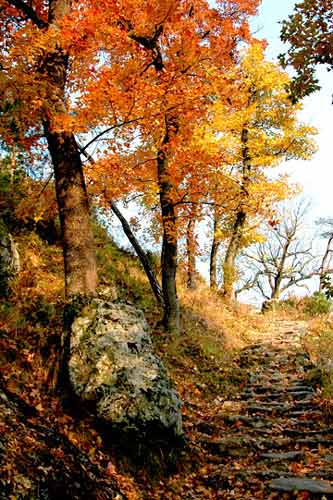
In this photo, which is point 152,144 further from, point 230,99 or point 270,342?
Answer: point 270,342

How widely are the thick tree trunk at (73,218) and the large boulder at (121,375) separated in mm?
733

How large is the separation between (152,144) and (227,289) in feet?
28.6

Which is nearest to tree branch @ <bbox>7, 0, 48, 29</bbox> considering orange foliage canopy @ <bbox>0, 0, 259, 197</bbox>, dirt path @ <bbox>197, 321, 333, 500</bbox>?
orange foliage canopy @ <bbox>0, 0, 259, 197</bbox>

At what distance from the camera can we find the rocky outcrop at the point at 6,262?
7.63m

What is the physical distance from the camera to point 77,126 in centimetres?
689

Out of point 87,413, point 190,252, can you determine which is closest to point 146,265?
point 190,252

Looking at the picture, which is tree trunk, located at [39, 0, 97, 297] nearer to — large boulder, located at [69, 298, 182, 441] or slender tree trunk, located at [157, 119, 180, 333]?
large boulder, located at [69, 298, 182, 441]

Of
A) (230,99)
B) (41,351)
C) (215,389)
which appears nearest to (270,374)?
(215,389)

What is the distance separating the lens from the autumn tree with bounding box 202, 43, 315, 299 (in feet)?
48.0

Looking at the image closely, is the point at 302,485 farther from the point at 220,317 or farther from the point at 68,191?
the point at 220,317

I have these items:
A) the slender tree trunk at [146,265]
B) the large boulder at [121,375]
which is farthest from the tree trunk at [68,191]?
the slender tree trunk at [146,265]

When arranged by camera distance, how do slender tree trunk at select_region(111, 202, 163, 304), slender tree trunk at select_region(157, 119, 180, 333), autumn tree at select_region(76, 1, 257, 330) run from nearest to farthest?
1. autumn tree at select_region(76, 1, 257, 330)
2. slender tree trunk at select_region(157, 119, 180, 333)
3. slender tree trunk at select_region(111, 202, 163, 304)

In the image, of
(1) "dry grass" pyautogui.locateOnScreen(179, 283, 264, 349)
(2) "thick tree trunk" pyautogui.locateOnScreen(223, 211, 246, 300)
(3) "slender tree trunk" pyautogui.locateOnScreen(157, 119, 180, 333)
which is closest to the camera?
(3) "slender tree trunk" pyautogui.locateOnScreen(157, 119, 180, 333)

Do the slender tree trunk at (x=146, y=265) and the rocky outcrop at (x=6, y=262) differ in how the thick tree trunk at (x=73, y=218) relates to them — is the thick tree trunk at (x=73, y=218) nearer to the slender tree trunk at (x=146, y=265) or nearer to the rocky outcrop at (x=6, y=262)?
the rocky outcrop at (x=6, y=262)
